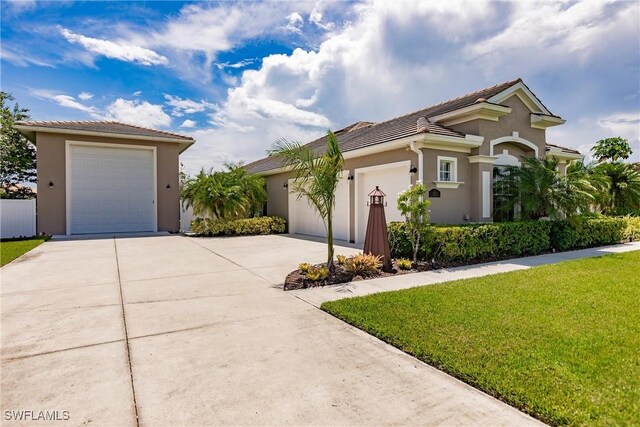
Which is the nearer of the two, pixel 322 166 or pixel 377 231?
pixel 322 166

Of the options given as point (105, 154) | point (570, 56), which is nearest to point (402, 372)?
point (570, 56)

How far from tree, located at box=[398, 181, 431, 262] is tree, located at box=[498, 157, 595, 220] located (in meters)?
4.16

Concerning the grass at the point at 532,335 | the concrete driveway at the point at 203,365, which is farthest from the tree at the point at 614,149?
the concrete driveway at the point at 203,365

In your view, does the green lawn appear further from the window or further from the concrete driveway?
the window

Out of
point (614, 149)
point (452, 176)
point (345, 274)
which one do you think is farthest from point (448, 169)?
point (614, 149)

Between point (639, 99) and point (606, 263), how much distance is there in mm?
9958

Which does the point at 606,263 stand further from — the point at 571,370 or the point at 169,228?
the point at 169,228

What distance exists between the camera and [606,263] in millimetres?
7965

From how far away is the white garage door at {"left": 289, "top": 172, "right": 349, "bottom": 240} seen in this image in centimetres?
1282

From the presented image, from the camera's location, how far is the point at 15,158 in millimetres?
20984

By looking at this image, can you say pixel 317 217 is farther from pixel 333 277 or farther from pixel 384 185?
pixel 333 277

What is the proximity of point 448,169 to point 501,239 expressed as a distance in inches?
101

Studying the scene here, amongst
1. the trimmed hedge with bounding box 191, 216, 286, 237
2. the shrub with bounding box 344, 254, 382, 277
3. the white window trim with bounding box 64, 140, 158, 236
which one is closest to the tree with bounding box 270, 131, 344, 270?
the shrub with bounding box 344, 254, 382, 277

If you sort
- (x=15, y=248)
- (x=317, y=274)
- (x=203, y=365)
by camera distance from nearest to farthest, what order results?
1. (x=203, y=365)
2. (x=317, y=274)
3. (x=15, y=248)
